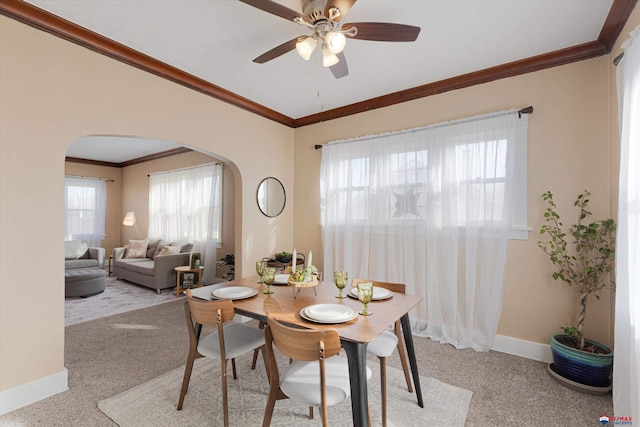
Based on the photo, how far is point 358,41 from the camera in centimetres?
239

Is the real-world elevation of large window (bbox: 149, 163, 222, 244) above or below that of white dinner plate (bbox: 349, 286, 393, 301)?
above

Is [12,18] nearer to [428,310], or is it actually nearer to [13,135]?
[13,135]

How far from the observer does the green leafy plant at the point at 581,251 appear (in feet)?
7.46

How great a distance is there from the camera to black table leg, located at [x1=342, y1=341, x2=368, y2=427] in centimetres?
129

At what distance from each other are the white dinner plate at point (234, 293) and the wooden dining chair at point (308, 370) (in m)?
0.44

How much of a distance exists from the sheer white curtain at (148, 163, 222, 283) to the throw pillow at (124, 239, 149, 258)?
37cm

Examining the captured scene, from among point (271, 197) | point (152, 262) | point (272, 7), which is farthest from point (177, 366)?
point (152, 262)

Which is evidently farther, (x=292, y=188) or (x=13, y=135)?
(x=292, y=188)

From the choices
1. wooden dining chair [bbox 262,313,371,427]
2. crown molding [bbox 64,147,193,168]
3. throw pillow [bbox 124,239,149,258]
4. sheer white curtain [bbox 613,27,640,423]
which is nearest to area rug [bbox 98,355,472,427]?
wooden dining chair [bbox 262,313,371,427]

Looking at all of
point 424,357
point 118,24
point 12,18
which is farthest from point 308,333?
point 12,18

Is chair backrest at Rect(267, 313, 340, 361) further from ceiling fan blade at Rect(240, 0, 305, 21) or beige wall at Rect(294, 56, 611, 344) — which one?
beige wall at Rect(294, 56, 611, 344)

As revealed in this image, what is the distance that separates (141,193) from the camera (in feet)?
23.2

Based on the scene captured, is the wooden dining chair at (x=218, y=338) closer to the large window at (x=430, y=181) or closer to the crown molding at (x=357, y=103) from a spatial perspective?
the large window at (x=430, y=181)

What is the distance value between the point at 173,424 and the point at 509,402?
7.49ft
